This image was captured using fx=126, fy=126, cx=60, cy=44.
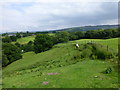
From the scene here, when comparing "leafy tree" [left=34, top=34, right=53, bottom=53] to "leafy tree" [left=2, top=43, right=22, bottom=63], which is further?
"leafy tree" [left=34, top=34, right=53, bottom=53]

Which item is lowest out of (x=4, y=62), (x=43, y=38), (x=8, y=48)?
(x=4, y=62)

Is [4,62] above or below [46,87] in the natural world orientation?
below

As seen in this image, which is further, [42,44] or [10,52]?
[42,44]

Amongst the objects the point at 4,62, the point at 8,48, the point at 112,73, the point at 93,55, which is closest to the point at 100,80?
the point at 112,73

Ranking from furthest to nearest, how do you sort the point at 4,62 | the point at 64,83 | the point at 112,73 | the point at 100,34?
the point at 100,34, the point at 4,62, the point at 112,73, the point at 64,83

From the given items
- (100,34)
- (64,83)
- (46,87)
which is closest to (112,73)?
(64,83)

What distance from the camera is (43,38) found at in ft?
209

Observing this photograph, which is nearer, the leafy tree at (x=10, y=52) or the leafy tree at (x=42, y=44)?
the leafy tree at (x=10, y=52)

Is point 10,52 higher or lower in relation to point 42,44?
lower

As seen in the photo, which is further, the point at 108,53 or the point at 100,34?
the point at 100,34

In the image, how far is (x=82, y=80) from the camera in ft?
37.1

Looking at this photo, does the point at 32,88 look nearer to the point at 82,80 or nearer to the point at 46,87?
the point at 46,87

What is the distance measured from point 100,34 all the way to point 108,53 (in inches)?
3015

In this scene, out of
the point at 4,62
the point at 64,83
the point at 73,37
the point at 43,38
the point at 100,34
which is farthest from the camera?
the point at 73,37
